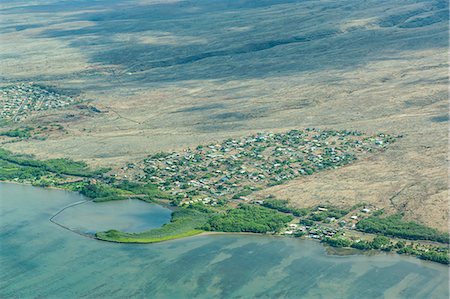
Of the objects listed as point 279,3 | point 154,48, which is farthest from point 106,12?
point 154,48

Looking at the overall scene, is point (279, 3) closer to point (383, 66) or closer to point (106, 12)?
point (106, 12)

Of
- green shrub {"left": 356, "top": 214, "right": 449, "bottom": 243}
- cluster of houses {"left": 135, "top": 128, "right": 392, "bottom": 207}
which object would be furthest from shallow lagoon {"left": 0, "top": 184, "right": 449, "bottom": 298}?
cluster of houses {"left": 135, "top": 128, "right": 392, "bottom": 207}

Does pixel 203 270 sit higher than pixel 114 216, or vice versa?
pixel 114 216

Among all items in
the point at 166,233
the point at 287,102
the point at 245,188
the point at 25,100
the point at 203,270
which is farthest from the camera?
the point at 25,100

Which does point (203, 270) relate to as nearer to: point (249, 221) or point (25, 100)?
point (249, 221)

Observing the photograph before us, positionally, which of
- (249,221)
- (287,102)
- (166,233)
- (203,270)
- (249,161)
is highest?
(287,102)

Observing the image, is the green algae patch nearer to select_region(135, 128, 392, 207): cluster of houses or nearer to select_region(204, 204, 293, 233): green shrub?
select_region(204, 204, 293, 233): green shrub

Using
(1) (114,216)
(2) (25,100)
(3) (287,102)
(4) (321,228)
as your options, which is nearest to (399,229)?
(4) (321,228)
